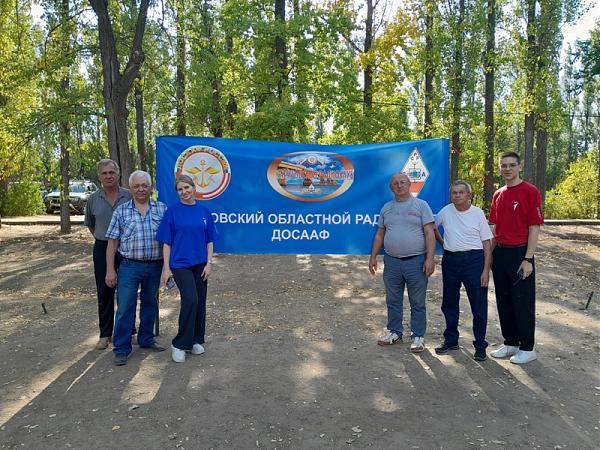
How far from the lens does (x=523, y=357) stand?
480 cm

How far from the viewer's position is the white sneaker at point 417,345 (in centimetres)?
509

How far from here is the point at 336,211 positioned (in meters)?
6.32

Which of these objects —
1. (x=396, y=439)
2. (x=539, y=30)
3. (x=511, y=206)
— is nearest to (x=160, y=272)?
(x=396, y=439)

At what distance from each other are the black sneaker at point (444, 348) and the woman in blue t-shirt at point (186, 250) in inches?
96.2

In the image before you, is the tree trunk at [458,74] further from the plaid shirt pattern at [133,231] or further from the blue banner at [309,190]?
the plaid shirt pattern at [133,231]

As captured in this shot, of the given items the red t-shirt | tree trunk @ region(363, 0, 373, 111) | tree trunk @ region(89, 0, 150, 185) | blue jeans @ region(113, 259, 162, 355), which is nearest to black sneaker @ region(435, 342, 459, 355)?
the red t-shirt

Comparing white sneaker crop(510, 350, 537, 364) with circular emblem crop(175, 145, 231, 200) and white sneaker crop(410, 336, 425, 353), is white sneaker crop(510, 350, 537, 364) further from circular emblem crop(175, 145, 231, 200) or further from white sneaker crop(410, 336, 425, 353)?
circular emblem crop(175, 145, 231, 200)

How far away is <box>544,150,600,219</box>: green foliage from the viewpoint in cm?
2466

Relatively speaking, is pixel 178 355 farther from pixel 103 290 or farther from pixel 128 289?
pixel 103 290

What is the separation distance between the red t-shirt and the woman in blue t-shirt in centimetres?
279

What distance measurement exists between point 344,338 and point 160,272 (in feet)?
7.02

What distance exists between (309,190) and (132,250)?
7.67 feet

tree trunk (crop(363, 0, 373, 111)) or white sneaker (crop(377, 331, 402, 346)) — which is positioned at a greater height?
tree trunk (crop(363, 0, 373, 111))

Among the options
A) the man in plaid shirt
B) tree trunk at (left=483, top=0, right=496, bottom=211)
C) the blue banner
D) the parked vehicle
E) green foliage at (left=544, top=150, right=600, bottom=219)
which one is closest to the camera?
the man in plaid shirt
